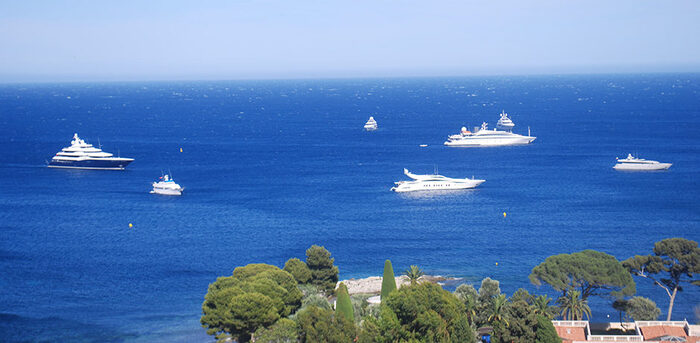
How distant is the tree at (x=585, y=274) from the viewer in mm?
46312

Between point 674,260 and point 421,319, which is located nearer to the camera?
point 421,319

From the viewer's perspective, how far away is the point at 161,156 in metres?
138

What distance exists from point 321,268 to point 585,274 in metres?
20.1

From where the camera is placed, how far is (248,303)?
40.1m

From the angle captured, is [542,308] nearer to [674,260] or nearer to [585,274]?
[585,274]

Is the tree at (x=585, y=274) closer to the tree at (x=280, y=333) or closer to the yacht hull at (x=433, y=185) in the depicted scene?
the tree at (x=280, y=333)

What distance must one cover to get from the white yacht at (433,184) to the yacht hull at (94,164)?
173 ft

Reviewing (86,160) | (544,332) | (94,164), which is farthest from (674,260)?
(86,160)

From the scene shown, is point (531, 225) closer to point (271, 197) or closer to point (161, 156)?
point (271, 197)

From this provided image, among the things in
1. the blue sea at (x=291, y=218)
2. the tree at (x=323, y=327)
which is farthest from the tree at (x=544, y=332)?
the blue sea at (x=291, y=218)

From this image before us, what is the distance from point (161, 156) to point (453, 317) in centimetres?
10973

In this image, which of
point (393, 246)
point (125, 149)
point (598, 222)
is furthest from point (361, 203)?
point (125, 149)

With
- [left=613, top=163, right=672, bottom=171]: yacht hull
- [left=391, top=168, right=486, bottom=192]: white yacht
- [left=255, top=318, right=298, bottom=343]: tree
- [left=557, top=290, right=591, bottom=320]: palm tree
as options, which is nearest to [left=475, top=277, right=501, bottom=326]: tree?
[left=557, top=290, right=591, bottom=320]: palm tree

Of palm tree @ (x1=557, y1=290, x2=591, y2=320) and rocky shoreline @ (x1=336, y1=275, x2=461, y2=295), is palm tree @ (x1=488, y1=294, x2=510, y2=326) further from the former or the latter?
rocky shoreline @ (x1=336, y1=275, x2=461, y2=295)
